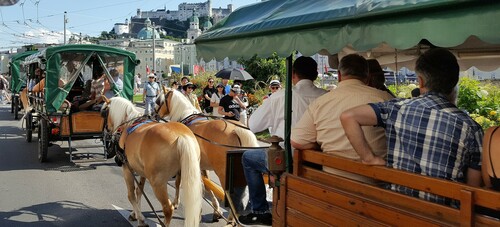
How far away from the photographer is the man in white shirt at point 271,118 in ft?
15.1

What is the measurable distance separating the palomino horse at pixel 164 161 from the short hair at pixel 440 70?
3.37 metres

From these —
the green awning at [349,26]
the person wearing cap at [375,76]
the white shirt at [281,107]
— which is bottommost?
the white shirt at [281,107]

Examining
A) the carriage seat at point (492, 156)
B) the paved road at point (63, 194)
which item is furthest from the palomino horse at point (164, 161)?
the carriage seat at point (492, 156)

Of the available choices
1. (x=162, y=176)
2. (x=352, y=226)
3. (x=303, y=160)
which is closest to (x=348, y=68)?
(x=303, y=160)

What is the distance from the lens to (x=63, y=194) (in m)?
8.41

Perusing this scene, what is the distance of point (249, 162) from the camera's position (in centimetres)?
474

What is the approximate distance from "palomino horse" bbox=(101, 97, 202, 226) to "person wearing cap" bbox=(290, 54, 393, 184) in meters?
2.24

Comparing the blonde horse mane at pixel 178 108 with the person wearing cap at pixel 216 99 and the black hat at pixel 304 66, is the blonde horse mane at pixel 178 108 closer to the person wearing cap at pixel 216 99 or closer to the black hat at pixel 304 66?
the black hat at pixel 304 66

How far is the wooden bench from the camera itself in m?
2.34

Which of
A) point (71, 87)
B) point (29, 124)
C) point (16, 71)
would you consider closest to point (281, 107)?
point (71, 87)

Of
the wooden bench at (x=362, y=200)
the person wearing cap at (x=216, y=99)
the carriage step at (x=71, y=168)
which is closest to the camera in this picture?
the wooden bench at (x=362, y=200)

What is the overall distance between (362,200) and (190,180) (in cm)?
308

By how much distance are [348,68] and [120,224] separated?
443 cm

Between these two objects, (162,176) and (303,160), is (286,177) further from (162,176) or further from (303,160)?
(162,176)
